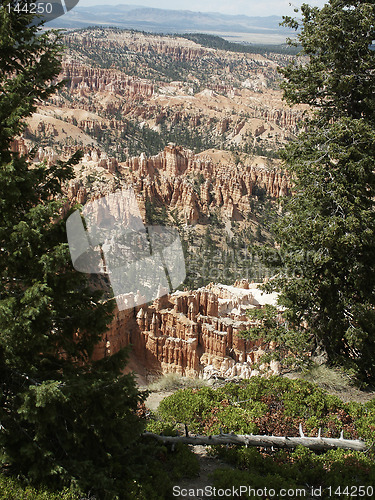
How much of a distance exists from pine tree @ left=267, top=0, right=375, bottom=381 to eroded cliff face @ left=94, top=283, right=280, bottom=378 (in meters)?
7.64

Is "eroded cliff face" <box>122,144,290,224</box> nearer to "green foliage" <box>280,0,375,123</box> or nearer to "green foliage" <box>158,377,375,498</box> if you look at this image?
"green foliage" <box>280,0,375,123</box>

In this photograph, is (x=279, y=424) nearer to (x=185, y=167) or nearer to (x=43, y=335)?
(x=43, y=335)

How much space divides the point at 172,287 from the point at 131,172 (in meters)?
39.6

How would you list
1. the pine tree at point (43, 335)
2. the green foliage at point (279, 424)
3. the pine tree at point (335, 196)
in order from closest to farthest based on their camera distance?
1. the pine tree at point (43, 335)
2. the green foliage at point (279, 424)
3. the pine tree at point (335, 196)

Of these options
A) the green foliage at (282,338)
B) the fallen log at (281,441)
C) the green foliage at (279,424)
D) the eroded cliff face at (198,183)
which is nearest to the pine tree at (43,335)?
the fallen log at (281,441)

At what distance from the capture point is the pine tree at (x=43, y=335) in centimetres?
556

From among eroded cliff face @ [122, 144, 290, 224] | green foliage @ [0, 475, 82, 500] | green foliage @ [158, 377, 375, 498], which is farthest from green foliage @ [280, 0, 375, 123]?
eroded cliff face @ [122, 144, 290, 224]

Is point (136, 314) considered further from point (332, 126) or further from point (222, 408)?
point (332, 126)

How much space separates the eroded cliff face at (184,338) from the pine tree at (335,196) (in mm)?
7636

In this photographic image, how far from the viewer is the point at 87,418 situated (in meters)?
5.91

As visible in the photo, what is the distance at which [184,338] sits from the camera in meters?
19.8

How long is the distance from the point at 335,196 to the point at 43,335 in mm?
7170

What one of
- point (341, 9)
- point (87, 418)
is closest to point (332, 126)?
point (341, 9)

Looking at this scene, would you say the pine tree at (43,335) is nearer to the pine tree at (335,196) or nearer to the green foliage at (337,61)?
the pine tree at (335,196)
